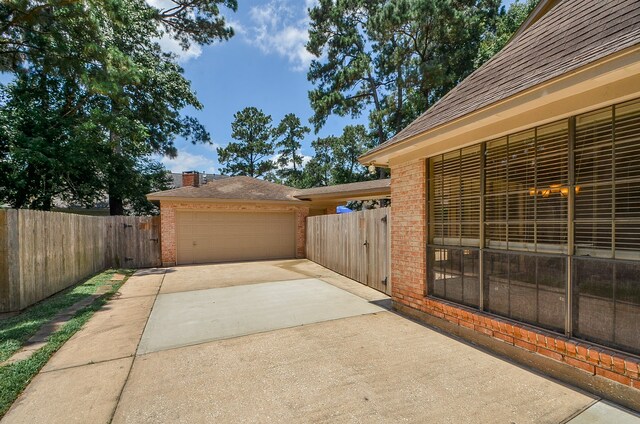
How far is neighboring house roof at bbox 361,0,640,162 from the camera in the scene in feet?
9.43

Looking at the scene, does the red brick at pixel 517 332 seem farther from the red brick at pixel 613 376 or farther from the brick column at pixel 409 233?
the brick column at pixel 409 233

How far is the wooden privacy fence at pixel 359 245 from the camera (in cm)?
712

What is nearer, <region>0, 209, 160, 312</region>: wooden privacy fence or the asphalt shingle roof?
<region>0, 209, 160, 312</region>: wooden privacy fence

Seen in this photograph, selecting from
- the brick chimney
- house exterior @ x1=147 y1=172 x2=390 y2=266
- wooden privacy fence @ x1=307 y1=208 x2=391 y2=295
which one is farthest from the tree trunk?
wooden privacy fence @ x1=307 y1=208 x2=391 y2=295

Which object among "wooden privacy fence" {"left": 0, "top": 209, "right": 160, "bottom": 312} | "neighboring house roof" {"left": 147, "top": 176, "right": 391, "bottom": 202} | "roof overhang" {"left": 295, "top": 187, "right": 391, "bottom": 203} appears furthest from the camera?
"neighboring house roof" {"left": 147, "top": 176, "right": 391, "bottom": 202}

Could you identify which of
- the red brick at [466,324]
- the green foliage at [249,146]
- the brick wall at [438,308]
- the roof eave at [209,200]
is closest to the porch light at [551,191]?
the brick wall at [438,308]

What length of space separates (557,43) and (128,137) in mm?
16324

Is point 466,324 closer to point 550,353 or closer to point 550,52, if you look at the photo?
point 550,353

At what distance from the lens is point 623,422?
2.55 metres

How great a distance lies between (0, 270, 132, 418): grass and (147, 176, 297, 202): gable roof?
16.0ft

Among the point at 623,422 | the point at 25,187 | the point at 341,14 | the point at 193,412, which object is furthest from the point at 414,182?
the point at 341,14

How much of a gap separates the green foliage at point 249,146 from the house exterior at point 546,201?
103 ft

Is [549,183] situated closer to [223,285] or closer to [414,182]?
[414,182]

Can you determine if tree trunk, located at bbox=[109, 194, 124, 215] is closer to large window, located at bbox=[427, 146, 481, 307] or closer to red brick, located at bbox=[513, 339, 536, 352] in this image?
large window, located at bbox=[427, 146, 481, 307]
